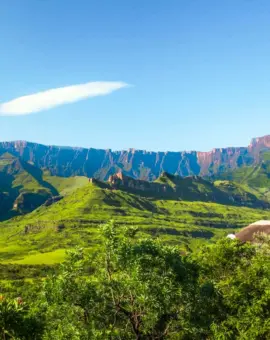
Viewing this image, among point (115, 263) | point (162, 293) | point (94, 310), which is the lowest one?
point (94, 310)

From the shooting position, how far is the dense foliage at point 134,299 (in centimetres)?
3288

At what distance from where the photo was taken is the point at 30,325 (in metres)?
28.8

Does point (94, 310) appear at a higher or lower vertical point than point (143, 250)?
lower

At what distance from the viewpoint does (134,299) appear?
37812mm

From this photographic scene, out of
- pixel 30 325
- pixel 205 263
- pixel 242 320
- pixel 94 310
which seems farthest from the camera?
pixel 205 263

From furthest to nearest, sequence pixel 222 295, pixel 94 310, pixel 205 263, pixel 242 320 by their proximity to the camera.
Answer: pixel 205 263 → pixel 222 295 → pixel 242 320 → pixel 94 310

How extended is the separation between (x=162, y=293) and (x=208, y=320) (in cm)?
1117

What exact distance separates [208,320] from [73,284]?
17805 mm

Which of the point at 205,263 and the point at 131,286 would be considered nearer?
the point at 131,286

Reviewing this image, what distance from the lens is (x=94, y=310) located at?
37.0 metres

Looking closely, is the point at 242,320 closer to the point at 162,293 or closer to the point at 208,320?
the point at 208,320

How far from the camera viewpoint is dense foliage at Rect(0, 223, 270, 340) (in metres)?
32.9

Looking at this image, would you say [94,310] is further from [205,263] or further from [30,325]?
[205,263]

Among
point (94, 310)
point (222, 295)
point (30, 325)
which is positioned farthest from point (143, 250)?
point (222, 295)
